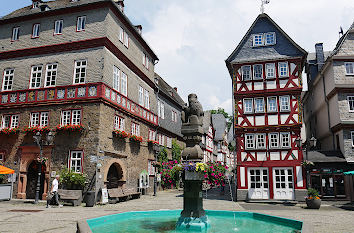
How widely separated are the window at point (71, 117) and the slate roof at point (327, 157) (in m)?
18.2

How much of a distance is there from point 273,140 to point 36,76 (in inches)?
725

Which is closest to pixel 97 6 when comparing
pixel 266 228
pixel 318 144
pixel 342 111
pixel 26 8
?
pixel 26 8

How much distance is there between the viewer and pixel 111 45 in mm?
20516

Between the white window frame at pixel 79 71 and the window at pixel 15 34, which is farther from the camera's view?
the window at pixel 15 34

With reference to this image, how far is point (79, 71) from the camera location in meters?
20.2

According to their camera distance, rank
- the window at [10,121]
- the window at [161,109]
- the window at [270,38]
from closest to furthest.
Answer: the window at [10,121], the window at [270,38], the window at [161,109]

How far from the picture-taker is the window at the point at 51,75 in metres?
20.7

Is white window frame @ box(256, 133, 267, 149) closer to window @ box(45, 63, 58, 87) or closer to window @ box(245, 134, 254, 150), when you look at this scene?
window @ box(245, 134, 254, 150)

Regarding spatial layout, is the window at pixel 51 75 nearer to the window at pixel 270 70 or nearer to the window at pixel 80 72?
the window at pixel 80 72

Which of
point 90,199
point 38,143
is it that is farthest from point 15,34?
point 90,199

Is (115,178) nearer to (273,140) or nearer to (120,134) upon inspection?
(120,134)

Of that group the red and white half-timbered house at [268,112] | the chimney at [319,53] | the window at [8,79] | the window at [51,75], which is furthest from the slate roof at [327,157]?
the window at [8,79]

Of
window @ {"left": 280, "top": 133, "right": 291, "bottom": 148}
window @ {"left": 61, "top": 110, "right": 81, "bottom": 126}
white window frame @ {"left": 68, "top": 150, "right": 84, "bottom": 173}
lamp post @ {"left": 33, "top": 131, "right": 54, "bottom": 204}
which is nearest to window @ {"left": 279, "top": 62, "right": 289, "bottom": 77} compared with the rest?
window @ {"left": 280, "top": 133, "right": 291, "bottom": 148}

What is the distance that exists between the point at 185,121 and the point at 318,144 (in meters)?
23.7
